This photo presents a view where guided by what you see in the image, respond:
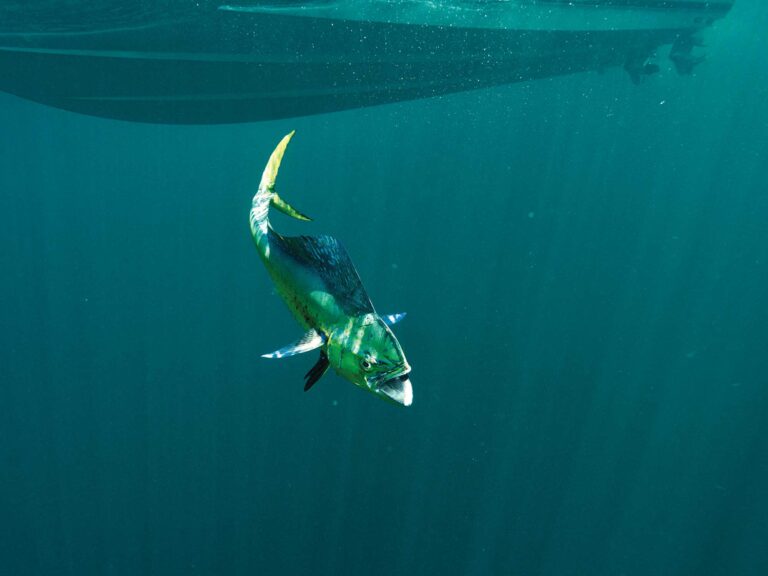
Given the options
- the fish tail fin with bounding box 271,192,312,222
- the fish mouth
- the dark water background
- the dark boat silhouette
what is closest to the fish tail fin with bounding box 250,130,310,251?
the fish tail fin with bounding box 271,192,312,222

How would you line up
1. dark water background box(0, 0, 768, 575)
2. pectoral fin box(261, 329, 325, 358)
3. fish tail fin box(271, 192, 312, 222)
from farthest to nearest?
dark water background box(0, 0, 768, 575), fish tail fin box(271, 192, 312, 222), pectoral fin box(261, 329, 325, 358)

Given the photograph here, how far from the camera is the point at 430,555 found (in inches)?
442

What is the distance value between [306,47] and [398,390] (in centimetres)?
861

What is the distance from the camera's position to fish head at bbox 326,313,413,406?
0.75 metres

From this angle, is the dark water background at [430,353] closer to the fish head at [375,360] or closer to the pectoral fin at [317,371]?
the pectoral fin at [317,371]

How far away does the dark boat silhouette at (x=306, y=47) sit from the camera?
25.1 feet

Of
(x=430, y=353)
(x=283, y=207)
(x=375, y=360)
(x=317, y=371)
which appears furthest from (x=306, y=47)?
(x=375, y=360)

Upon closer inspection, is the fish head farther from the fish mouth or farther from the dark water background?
the dark water background

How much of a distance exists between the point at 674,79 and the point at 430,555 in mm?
13828

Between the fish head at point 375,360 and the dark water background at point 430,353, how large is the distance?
11.0 meters

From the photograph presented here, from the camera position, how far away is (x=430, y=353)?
13508 mm

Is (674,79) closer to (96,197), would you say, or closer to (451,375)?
(451,375)

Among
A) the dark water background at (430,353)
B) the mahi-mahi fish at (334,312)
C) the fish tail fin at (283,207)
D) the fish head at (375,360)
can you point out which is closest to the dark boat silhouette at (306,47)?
the dark water background at (430,353)

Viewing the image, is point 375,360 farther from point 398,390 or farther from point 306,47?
point 306,47
